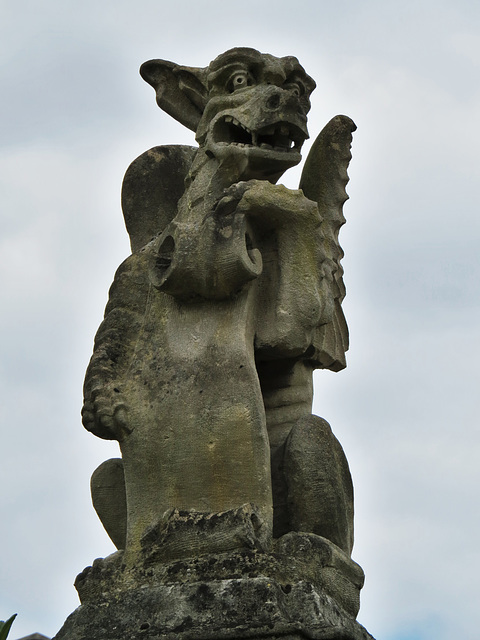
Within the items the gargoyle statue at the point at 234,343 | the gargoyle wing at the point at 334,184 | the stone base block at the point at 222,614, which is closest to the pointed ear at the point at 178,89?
the gargoyle statue at the point at 234,343

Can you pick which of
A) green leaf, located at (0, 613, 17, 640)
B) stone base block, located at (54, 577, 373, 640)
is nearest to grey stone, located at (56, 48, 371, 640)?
Answer: stone base block, located at (54, 577, 373, 640)

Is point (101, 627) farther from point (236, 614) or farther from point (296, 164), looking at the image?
point (296, 164)

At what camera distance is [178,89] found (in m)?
9.57

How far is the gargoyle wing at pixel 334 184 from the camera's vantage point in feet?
30.1

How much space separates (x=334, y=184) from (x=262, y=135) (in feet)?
2.33

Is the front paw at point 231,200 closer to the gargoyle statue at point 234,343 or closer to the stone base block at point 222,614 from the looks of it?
the gargoyle statue at point 234,343

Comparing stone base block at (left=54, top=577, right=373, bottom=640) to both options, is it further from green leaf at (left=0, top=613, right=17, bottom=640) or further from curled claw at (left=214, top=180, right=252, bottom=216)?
curled claw at (left=214, top=180, right=252, bottom=216)

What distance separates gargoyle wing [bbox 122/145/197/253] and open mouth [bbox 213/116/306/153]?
2.02 feet

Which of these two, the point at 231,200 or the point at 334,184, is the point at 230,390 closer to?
the point at 231,200

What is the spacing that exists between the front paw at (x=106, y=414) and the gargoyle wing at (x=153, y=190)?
4.33 feet

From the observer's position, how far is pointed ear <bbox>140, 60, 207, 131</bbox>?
9.41 metres

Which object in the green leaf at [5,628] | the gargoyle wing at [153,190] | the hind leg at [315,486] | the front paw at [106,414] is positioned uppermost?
the gargoyle wing at [153,190]

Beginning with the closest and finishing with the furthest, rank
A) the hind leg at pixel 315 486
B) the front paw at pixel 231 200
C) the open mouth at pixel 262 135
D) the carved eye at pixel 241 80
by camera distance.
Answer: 1. the hind leg at pixel 315 486
2. the front paw at pixel 231 200
3. the open mouth at pixel 262 135
4. the carved eye at pixel 241 80

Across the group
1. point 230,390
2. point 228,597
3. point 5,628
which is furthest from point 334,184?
point 5,628
